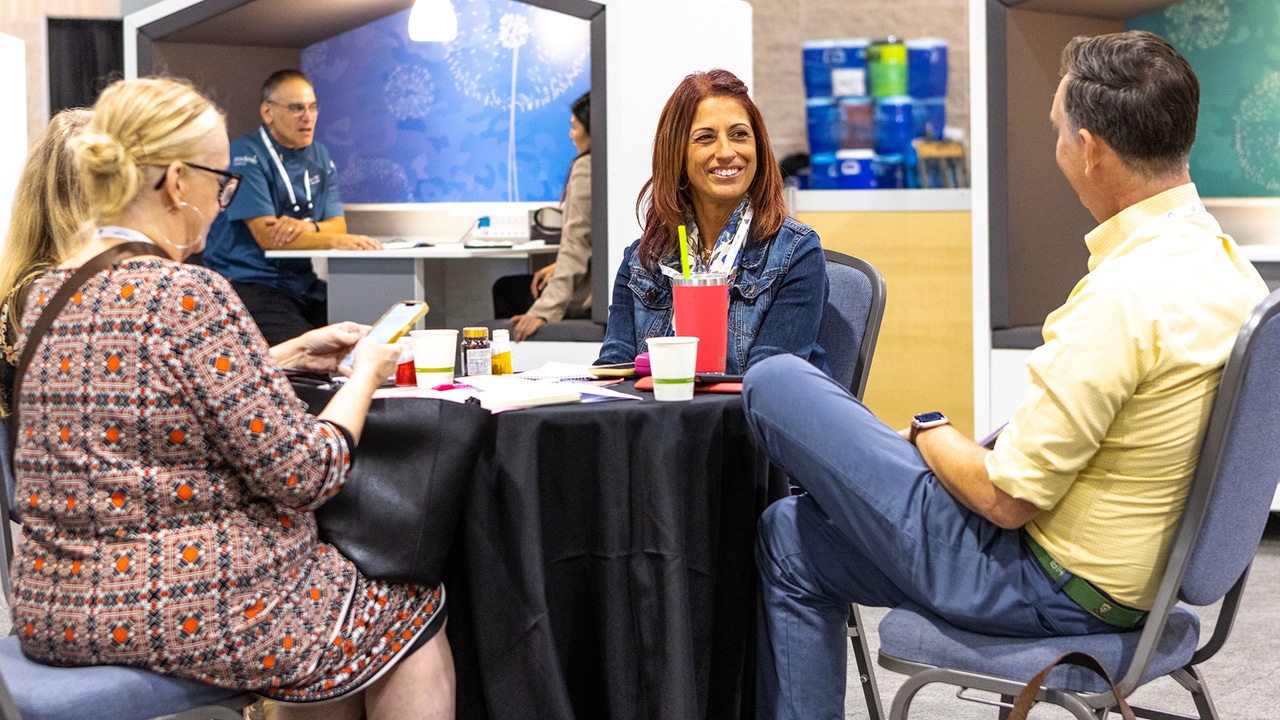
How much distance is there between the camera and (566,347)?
4684 mm

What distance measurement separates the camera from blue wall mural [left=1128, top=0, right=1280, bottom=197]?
4621mm

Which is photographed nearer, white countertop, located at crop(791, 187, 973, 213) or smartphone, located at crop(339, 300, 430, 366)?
smartphone, located at crop(339, 300, 430, 366)

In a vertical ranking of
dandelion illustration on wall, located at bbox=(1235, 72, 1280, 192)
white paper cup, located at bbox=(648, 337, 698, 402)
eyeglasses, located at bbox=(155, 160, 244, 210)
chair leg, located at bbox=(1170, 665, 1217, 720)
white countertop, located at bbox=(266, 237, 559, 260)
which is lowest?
chair leg, located at bbox=(1170, 665, 1217, 720)

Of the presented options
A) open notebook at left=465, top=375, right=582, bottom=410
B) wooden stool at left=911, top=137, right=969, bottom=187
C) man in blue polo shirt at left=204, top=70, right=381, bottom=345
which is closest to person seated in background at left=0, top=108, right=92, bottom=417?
open notebook at left=465, top=375, right=582, bottom=410

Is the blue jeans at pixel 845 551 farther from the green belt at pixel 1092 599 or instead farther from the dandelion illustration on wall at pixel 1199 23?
the dandelion illustration on wall at pixel 1199 23

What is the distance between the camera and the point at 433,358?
2031 millimetres

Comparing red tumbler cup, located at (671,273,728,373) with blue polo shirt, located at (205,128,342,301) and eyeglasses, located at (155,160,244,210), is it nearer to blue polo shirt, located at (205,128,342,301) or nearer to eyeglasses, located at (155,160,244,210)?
eyeglasses, located at (155,160,244,210)

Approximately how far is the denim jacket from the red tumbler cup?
0.15 m

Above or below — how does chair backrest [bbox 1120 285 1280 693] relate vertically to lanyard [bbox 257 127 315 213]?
below

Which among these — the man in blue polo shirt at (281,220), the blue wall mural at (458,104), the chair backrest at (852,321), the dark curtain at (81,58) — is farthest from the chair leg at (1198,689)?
the dark curtain at (81,58)

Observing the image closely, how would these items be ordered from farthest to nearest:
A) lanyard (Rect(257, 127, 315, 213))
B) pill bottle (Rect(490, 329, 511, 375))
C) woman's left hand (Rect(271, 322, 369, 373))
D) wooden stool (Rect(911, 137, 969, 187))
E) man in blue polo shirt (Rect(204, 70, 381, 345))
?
1. wooden stool (Rect(911, 137, 969, 187))
2. lanyard (Rect(257, 127, 315, 213))
3. man in blue polo shirt (Rect(204, 70, 381, 345))
4. pill bottle (Rect(490, 329, 511, 375))
5. woman's left hand (Rect(271, 322, 369, 373))

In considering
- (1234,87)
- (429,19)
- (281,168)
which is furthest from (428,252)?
(1234,87)

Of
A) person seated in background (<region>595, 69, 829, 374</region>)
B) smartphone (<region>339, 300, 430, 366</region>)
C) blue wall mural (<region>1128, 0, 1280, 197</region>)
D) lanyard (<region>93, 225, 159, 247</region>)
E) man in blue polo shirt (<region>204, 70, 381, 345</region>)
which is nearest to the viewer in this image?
lanyard (<region>93, 225, 159, 247</region>)

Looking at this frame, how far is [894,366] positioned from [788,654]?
3441mm
